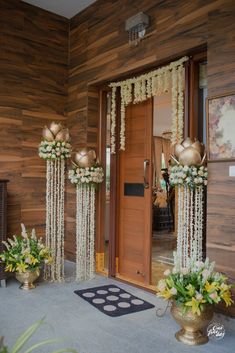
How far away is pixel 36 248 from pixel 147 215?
4.24 ft

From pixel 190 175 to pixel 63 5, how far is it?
310 centimetres

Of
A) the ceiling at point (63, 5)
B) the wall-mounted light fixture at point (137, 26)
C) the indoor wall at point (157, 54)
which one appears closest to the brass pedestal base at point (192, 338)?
the indoor wall at point (157, 54)

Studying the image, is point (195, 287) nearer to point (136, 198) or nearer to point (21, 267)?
point (136, 198)

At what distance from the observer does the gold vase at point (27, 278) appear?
346 cm

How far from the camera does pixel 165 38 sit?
326 cm

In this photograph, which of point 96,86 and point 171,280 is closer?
point 171,280

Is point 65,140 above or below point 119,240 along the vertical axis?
above

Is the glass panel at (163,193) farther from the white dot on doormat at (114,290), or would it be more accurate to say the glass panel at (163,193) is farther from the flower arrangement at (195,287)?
the flower arrangement at (195,287)

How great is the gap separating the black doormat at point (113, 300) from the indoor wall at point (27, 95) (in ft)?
4.47

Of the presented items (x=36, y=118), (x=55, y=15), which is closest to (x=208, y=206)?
(x=36, y=118)

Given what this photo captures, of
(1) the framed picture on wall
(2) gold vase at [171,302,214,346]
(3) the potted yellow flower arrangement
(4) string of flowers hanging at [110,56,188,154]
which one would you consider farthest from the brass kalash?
(3) the potted yellow flower arrangement

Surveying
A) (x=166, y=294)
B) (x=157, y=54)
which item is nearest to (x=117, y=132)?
(x=157, y=54)

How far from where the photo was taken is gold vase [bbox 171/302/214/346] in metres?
2.33

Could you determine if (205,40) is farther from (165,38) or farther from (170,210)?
(170,210)
